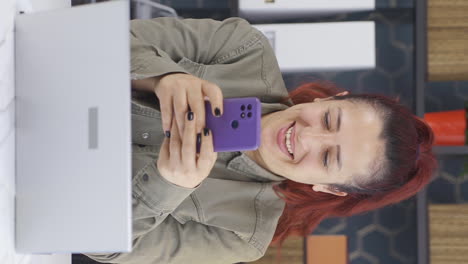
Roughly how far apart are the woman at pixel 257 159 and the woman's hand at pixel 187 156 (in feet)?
0.23

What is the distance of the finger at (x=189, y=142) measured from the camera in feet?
2.92

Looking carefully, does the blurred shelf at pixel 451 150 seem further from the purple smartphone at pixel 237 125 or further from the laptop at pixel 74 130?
the laptop at pixel 74 130

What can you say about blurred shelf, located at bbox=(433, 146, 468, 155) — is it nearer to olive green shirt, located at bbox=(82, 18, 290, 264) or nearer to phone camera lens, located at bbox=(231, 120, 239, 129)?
olive green shirt, located at bbox=(82, 18, 290, 264)

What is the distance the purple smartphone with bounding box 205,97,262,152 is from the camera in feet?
2.86

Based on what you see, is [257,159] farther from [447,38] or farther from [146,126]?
[447,38]

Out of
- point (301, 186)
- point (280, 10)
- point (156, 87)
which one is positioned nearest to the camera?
point (156, 87)

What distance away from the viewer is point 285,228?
4.53ft

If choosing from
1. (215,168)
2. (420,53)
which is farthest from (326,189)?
(420,53)

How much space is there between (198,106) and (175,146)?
3.2 inches

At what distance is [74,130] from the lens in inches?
32.0

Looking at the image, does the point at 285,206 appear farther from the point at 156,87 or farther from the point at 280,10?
the point at 280,10

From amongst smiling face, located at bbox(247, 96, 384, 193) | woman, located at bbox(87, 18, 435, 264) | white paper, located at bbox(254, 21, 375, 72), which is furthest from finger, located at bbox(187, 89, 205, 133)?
white paper, located at bbox(254, 21, 375, 72)

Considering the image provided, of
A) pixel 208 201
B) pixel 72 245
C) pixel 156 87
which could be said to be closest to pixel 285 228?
pixel 208 201

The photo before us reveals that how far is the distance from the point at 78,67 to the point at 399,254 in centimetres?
177
